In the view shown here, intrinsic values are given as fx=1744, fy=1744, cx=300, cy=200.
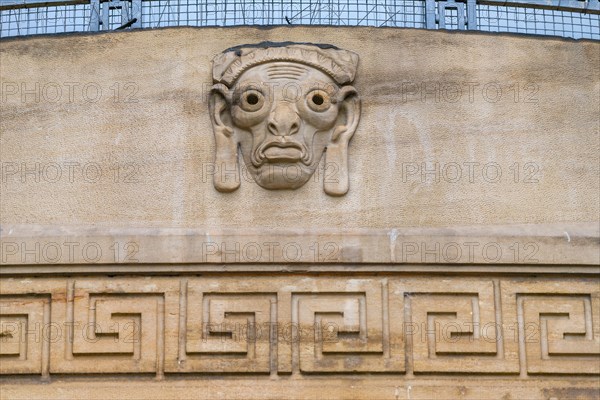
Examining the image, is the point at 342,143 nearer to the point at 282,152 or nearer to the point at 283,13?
the point at 282,152

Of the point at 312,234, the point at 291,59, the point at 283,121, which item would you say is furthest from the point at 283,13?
the point at 312,234

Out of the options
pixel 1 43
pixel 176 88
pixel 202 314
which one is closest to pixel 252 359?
pixel 202 314

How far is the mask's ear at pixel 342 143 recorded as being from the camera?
10.2 meters

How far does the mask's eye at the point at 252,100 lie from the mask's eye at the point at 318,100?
28 centimetres

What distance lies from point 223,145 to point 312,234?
76 centimetres

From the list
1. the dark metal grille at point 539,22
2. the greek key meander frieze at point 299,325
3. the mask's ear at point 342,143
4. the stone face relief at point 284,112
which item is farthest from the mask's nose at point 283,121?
the dark metal grille at point 539,22

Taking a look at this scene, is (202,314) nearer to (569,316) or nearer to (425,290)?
(425,290)

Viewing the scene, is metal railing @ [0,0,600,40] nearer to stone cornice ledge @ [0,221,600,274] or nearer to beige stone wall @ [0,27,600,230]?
beige stone wall @ [0,27,600,230]

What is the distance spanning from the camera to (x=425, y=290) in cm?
1007

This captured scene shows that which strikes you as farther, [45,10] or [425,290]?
[45,10]

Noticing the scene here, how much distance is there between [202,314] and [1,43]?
2.13m

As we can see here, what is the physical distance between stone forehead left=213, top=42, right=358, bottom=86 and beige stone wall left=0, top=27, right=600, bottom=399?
0.11 meters

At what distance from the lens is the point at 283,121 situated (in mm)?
10109

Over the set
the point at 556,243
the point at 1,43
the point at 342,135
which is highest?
the point at 1,43
